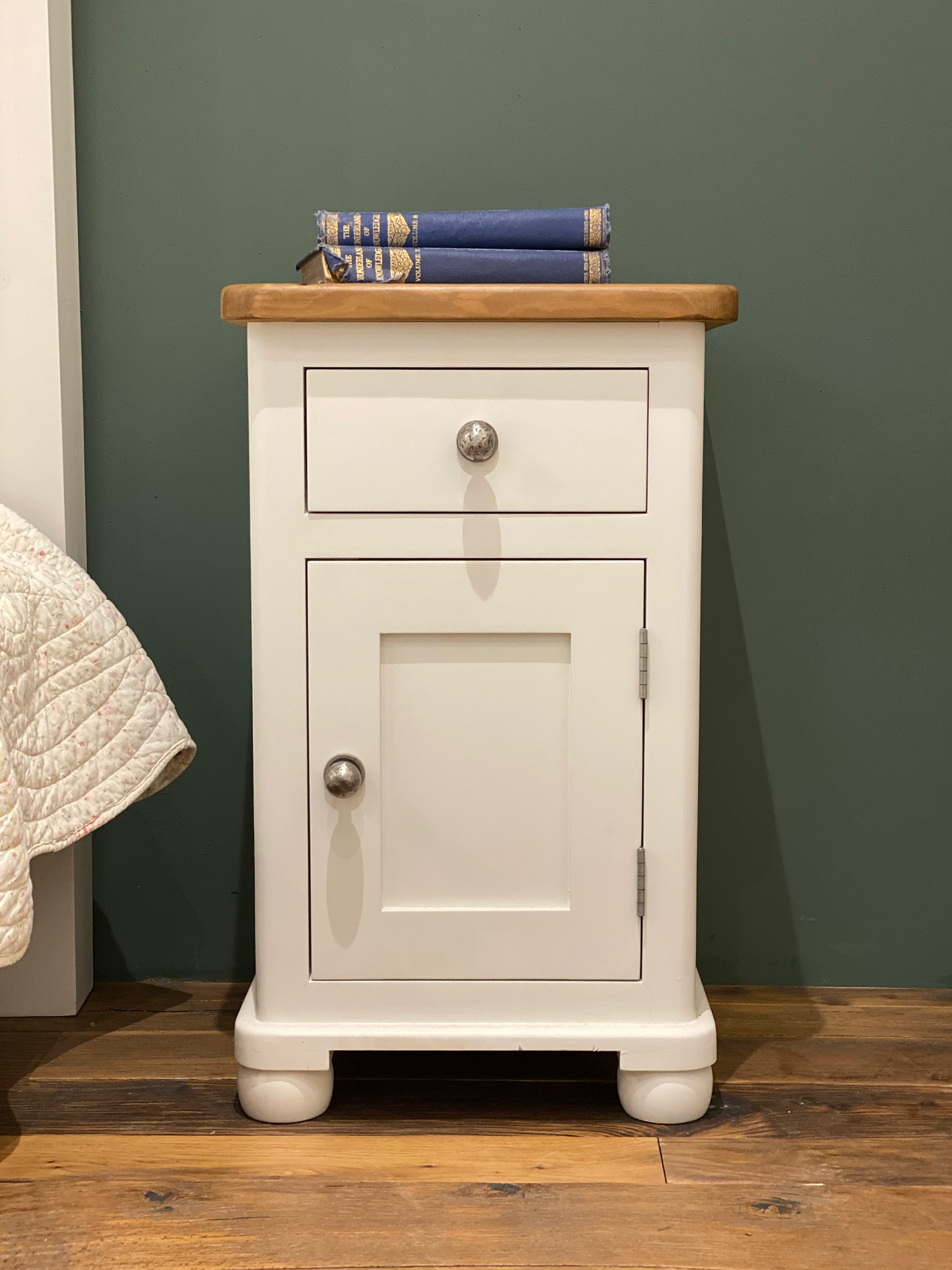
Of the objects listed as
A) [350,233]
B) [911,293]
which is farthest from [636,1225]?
[911,293]

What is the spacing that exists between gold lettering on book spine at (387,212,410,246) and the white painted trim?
45 centimetres

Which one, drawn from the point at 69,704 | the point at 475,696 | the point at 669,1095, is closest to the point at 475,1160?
the point at 669,1095

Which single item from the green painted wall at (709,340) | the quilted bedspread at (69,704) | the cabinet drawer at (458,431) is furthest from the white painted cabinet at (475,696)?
the green painted wall at (709,340)

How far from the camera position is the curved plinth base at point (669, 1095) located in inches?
40.9

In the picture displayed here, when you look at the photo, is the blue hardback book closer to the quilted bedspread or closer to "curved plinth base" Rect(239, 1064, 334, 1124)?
the quilted bedspread

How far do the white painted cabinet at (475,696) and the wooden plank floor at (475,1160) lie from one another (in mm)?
72

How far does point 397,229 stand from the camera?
1023 mm

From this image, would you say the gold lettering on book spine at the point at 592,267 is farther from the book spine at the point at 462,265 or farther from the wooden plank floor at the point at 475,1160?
the wooden plank floor at the point at 475,1160

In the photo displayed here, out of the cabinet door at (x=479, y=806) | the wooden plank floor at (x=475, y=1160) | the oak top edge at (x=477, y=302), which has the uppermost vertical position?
the oak top edge at (x=477, y=302)

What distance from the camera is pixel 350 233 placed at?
103cm

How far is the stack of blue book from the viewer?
3.33 feet

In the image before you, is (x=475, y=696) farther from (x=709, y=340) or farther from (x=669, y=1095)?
(x=709, y=340)

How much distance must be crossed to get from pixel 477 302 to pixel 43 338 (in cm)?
57

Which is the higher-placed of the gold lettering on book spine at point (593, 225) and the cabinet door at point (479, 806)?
the gold lettering on book spine at point (593, 225)
